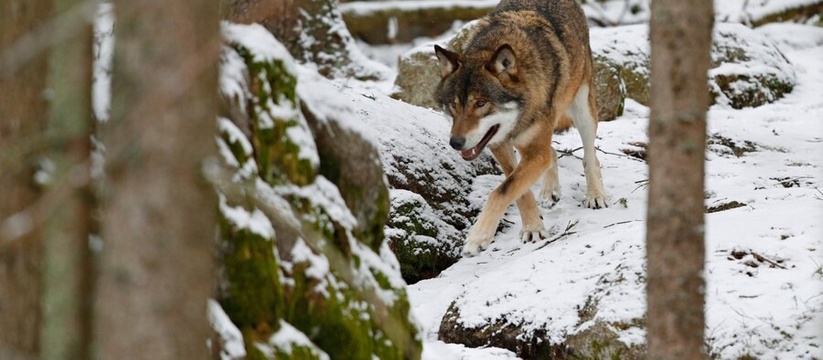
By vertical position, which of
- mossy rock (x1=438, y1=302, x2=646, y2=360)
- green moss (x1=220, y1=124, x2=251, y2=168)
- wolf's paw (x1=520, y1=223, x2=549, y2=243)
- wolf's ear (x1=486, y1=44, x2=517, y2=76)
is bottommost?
wolf's paw (x1=520, y1=223, x2=549, y2=243)

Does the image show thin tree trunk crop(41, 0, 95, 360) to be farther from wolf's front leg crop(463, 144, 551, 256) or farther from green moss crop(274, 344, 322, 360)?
wolf's front leg crop(463, 144, 551, 256)

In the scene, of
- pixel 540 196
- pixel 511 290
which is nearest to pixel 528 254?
pixel 511 290

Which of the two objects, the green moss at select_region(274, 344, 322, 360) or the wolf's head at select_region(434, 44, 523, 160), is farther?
the wolf's head at select_region(434, 44, 523, 160)

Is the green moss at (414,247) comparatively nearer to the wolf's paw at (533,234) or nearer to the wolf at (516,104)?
the wolf at (516,104)

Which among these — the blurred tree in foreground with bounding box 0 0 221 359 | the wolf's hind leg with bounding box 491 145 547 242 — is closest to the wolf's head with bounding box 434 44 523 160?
the wolf's hind leg with bounding box 491 145 547 242

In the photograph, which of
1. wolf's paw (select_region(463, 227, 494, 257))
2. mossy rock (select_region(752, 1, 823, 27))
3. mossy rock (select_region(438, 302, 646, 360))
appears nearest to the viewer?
mossy rock (select_region(438, 302, 646, 360))

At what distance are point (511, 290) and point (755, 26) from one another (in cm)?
1149

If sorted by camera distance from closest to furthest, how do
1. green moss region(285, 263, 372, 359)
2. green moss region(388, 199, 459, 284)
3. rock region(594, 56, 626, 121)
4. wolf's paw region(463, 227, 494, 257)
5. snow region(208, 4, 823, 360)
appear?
green moss region(285, 263, 372, 359) → snow region(208, 4, 823, 360) → wolf's paw region(463, 227, 494, 257) → green moss region(388, 199, 459, 284) → rock region(594, 56, 626, 121)

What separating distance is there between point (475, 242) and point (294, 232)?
4.11m

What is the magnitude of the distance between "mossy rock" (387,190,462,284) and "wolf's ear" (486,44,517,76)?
1.19 m

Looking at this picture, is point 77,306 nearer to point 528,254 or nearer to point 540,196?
point 528,254

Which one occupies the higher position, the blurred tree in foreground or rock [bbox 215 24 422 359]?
the blurred tree in foreground

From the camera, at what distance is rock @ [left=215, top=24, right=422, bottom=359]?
3.62 metres

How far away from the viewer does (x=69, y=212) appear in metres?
2.74
